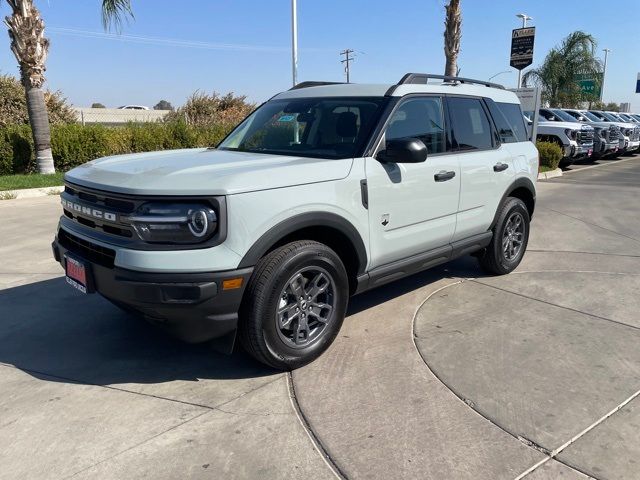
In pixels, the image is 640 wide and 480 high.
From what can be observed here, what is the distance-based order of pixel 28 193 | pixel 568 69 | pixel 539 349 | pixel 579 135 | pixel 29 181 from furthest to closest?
pixel 568 69
pixel 579 135
pixel 29 181
pixel 28 193
pixel 539 349

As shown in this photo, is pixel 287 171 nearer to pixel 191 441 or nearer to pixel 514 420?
pixel 191 441

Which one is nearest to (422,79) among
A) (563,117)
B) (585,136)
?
(585,136)

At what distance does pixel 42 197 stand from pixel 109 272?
27.9 feet

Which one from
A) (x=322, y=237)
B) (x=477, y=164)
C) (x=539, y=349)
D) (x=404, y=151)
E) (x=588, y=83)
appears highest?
(x=588, y=83)

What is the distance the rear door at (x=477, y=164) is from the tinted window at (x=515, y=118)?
42 centimetres

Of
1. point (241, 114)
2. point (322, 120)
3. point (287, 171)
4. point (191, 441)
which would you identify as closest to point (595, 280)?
point (322, 120)

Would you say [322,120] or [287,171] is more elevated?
[322,120]

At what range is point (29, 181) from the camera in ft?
36.3

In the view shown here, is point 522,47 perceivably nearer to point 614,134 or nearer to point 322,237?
point 614,134

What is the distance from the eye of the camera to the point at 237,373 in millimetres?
3561

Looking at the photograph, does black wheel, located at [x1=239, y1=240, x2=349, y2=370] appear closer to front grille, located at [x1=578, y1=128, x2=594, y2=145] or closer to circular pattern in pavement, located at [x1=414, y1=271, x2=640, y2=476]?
circular pattern in pavement, located at [x1=414, y1=271, x2=640, y2=476]

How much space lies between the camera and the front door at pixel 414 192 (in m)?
3.86

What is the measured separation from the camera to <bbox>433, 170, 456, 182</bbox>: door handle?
429 cm

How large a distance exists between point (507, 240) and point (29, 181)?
9730 mm
